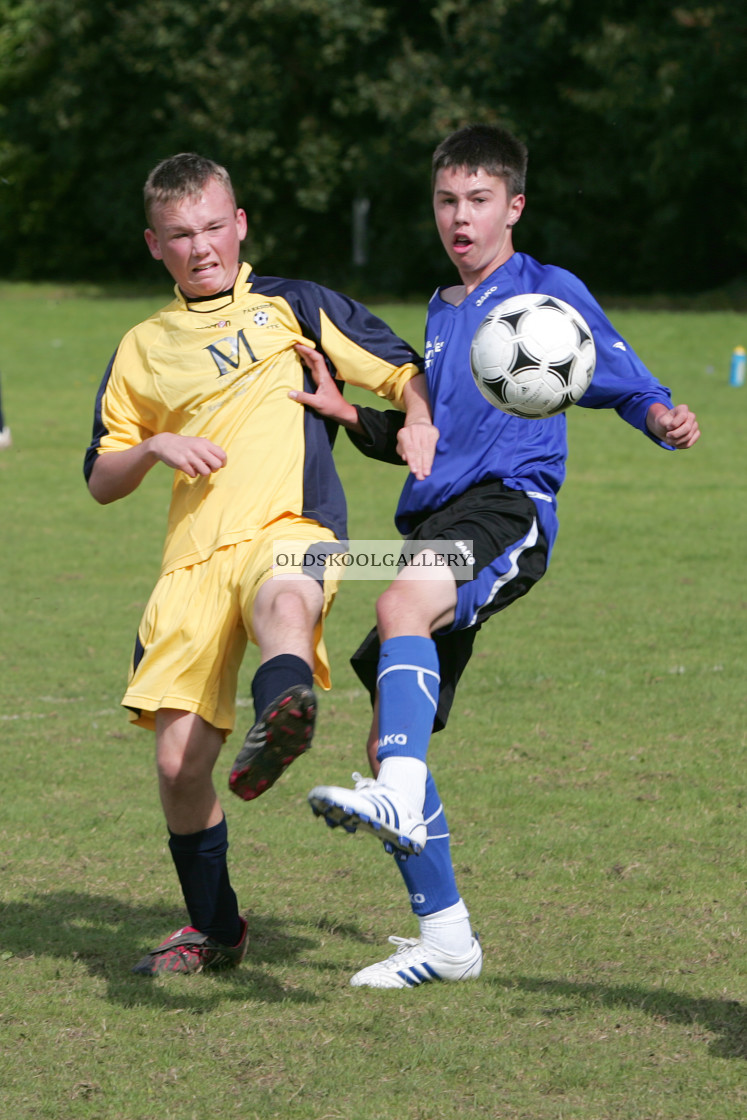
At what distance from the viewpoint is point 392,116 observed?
34.2 metres

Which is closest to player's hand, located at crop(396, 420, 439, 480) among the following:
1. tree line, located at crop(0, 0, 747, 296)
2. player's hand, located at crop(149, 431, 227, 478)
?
player's hand, located at crop(149, 431, 227, 478)

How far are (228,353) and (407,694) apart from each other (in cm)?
121

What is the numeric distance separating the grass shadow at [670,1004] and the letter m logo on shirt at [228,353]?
75.8 inches

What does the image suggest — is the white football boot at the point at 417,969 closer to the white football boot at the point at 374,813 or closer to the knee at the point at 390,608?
the white football boot at the point at 374,813

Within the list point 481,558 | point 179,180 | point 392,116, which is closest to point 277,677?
point 481,558

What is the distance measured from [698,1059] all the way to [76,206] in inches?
1766

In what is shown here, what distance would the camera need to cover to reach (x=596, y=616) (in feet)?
28.0

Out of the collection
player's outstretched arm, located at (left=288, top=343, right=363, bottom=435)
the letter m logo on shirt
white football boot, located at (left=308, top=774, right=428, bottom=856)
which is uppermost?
the letter m logo on shirt

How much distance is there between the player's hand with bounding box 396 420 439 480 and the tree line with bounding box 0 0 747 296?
89.9ft

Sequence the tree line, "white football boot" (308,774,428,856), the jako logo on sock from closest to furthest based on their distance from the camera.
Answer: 1. "white football boot" (308,774,428,856)
2. the jako logo on sock
3. the tree line

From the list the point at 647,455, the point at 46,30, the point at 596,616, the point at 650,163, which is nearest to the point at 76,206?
the point at 46,30

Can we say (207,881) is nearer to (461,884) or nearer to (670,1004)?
(461,884)

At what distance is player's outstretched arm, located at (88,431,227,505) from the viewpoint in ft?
11.9

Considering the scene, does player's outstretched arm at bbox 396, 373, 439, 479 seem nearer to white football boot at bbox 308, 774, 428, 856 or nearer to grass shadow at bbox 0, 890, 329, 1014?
white football boot at bbox 308, 774, 428, 856
